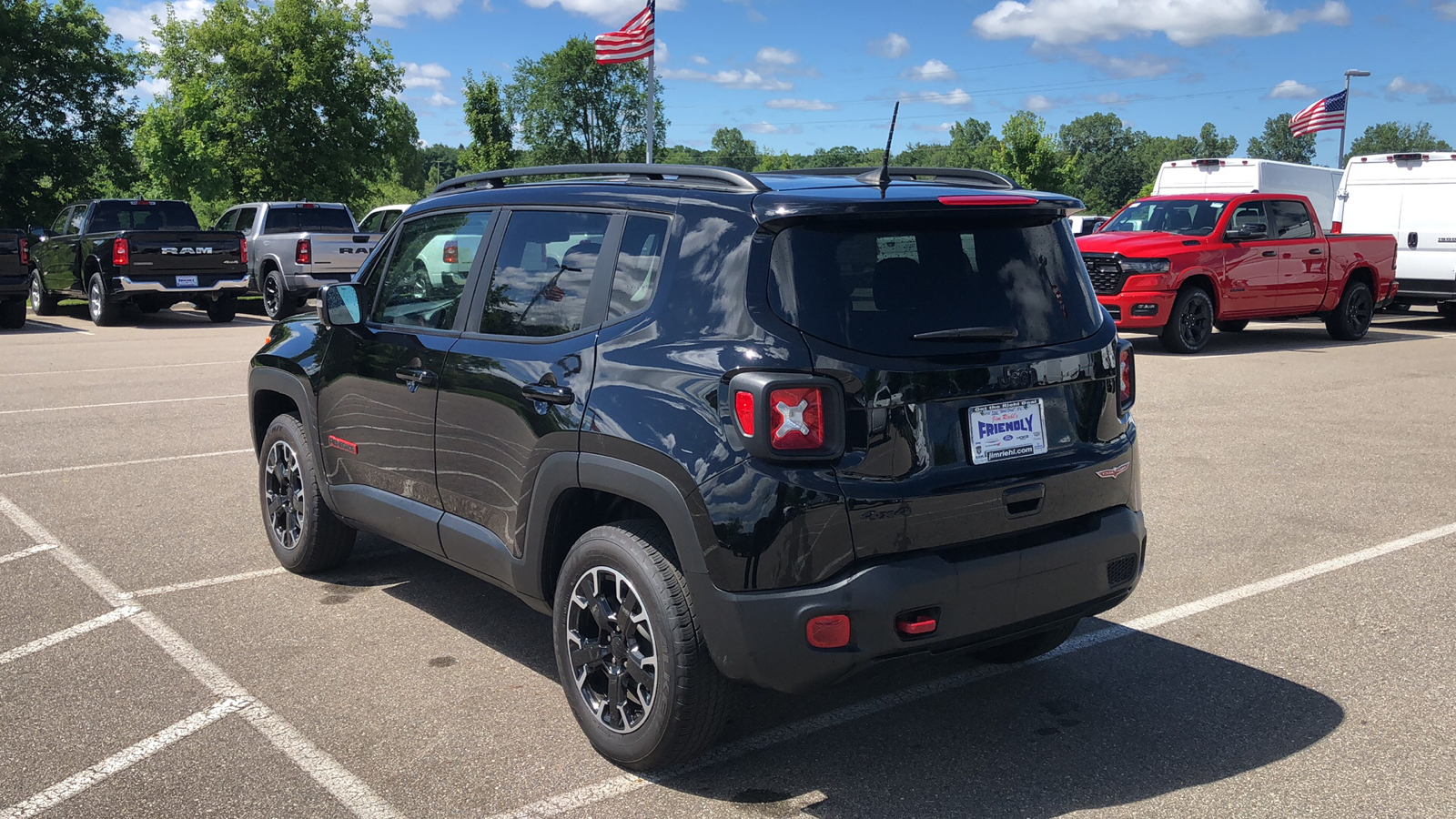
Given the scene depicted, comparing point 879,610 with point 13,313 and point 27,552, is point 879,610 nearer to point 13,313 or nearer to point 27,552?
point 27,552

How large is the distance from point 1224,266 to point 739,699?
1362 centimetres

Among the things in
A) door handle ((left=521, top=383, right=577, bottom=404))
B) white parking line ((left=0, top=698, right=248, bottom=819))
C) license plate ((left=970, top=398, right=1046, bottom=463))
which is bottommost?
white parking line ((left=0, top=698, right=248, bottom=819))

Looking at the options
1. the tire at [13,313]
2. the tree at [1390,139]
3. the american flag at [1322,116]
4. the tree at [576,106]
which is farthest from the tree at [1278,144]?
the tire at [13,313]

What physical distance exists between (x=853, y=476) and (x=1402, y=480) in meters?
6.23

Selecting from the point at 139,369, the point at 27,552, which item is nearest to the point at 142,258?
the point at 139,369

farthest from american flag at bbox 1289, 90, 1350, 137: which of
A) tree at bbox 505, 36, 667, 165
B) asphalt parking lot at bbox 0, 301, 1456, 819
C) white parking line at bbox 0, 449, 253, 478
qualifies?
tree at bbox 505, 36, 667, 165

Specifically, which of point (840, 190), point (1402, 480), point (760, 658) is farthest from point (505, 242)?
point (1402, 480)

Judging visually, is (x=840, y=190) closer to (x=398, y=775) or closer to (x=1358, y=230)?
(x=398, y=775)

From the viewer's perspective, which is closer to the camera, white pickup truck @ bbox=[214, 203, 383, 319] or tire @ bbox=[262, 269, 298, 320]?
white pickup truck @ bbox=[214, 203, 383, 319]

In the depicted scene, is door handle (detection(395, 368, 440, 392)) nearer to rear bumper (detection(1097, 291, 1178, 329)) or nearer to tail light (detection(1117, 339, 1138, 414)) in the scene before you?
tail light (detection(1117, 339, 1138, 414))

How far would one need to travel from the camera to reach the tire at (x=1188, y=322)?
1552 cm

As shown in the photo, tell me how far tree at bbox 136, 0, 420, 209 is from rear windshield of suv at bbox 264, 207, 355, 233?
19.5 m

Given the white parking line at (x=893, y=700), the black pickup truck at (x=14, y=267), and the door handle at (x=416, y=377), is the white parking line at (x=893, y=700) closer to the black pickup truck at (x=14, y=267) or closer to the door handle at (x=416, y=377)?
the door handle at (x=416, y=377)

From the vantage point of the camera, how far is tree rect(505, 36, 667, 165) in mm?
106812
